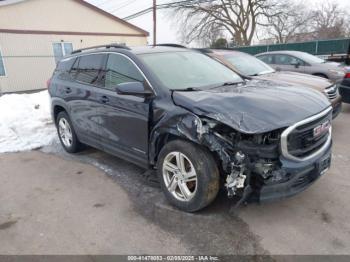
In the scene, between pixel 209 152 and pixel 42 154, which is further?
pixel 42 154

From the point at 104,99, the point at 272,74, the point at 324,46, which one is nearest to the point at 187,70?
the point at 104,99

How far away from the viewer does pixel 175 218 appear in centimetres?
333

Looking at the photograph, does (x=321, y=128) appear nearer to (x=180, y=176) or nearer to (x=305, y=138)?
(x=305, y=138)

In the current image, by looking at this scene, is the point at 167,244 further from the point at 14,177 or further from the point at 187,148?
the point at 14,177

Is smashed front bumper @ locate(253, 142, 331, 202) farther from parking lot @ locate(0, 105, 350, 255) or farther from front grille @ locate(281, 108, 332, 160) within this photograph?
parking lot @ locate(0, 105, 350, 255)

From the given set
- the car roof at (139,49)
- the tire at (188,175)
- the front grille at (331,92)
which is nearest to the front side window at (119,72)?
the car roof at (139,49)

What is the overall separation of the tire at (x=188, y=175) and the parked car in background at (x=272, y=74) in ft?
7.97

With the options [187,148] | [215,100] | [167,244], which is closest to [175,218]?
[167,244]

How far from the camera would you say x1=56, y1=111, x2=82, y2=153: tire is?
5.46 m

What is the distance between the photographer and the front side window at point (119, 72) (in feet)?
12.6

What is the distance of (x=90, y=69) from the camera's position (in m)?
4.75

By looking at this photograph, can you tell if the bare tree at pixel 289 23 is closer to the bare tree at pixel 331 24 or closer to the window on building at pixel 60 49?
the bare tree at pixel 331 24

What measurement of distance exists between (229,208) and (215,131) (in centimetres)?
101

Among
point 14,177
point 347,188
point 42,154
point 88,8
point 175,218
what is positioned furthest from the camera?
point 88,8
